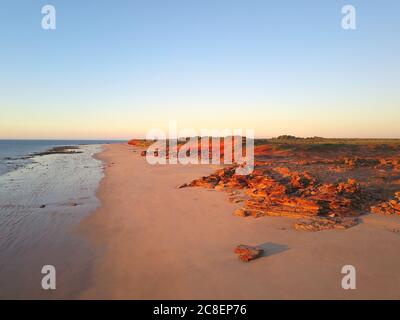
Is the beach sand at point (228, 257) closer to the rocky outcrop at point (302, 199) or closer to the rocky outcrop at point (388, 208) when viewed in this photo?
the rocky outcrop at point (388, 208)

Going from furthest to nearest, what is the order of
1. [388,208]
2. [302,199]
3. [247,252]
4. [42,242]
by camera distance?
[302,199]
[388,208]
[42,242]
[247,252]

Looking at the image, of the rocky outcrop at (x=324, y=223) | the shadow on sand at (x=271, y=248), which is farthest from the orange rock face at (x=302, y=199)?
the shadow on sand at (x=271, y=248)

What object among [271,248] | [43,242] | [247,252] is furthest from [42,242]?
[271,248]

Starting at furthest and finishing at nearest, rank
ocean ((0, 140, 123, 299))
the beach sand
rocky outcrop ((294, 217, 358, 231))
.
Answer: rocky outcrop ((294, 217, 358, 231)) → ocean ((0, 140, 123, 299)) → the beach sand

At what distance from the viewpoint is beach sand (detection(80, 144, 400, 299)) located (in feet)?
18.5

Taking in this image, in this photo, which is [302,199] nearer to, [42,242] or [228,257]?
[228,257]

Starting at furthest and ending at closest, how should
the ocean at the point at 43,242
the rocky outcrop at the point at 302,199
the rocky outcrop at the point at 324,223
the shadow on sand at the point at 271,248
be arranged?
1. the rocky outcrop at the point at 302,199
2. the rocky outcrop at the point at 324,223
3. the shadow on sand at the point at 271,248
4. the ocean at the point at 43,242

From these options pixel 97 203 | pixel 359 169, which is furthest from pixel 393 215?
pixel 97 203

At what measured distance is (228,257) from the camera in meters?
7.15

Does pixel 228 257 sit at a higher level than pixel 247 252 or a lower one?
lower

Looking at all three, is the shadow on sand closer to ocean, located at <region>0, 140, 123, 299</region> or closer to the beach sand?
the beach sand

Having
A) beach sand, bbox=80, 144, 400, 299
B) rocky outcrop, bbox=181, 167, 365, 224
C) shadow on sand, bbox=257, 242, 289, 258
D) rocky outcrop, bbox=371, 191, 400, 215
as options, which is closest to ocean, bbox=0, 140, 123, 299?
beach sand, bbox=80, 144, 400, 299

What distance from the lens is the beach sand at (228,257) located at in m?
5.65

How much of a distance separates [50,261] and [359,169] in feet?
59.5
